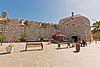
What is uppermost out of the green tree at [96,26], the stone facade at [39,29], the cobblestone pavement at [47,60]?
the green tree at [96,26]

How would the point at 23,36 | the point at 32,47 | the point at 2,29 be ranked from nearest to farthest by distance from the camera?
→ the point at 32,47 < the point at 2,29 < the point at 23,36

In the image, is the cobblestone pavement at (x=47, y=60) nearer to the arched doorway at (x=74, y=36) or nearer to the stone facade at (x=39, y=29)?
the stone facade at (x=39, y=29)

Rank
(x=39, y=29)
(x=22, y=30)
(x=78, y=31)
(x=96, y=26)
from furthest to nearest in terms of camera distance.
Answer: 1. (x=96, y=26)
2. (x=78, y=31)
3. (x=39, y=29)
4. (x=22, y=30)

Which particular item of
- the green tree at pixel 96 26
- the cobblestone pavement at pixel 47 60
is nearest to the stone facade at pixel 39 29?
the green tree at pixel 96 26

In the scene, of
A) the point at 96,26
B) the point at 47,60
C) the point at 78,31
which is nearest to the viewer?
the point at 47,60

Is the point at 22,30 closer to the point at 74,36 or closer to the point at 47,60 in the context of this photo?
the point at 74,36

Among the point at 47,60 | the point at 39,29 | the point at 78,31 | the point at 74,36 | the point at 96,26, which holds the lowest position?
the point at 47,60

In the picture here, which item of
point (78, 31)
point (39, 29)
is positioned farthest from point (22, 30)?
point (78, 31)

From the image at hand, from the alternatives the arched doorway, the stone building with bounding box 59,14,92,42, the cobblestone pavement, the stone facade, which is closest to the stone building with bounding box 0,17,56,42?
the stone facade

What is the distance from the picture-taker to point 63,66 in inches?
344

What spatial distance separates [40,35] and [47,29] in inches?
105

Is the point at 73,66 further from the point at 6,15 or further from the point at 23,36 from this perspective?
the point at 6,15

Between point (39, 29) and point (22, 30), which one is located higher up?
point (39, 29)

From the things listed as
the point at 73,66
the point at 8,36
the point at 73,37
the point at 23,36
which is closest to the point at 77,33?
the point at 73,37
